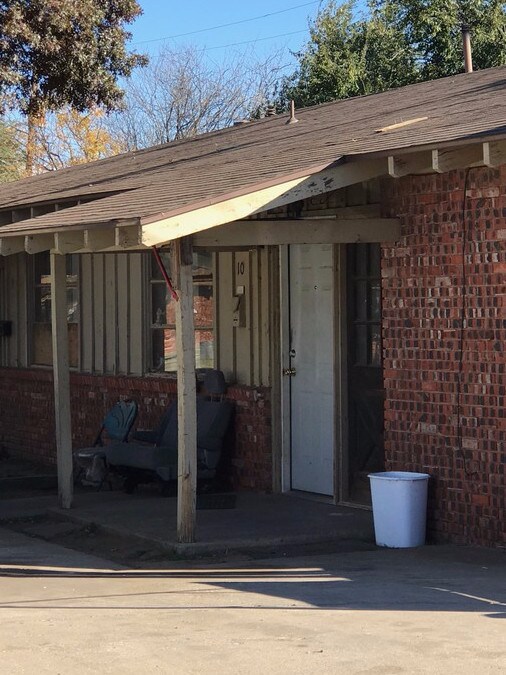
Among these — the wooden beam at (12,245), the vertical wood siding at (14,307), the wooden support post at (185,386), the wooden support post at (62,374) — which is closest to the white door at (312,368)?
the wooden support post at (62,374)

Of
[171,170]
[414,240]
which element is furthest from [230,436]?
[414,240]

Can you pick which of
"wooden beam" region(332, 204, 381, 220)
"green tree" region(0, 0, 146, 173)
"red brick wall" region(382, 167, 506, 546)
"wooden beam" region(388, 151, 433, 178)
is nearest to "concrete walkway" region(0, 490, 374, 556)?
"red brick wall" region(382, 167, 506, 546)

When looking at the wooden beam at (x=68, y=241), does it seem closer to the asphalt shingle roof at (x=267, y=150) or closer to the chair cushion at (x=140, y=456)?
the asphalt shingle roof at (x=267, y=150)

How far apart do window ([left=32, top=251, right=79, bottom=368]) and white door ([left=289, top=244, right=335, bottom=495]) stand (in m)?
4.56

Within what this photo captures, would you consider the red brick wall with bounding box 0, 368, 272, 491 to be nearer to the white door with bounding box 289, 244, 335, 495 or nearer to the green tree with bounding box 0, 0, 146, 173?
the white door with bounding box 289, 244, 335, 495

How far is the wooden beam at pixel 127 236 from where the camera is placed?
8.51 m

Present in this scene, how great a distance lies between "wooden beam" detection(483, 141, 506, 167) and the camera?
27.2 feet

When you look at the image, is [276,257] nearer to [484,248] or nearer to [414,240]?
[414,240]

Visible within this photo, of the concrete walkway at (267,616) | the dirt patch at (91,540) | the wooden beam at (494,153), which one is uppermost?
the wooden beam at (494,153)

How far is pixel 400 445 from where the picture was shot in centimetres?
975

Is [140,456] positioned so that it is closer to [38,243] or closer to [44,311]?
[38,243]

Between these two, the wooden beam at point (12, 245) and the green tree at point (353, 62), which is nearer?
the wooden beam at point (12, 245)

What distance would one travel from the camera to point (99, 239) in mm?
9266

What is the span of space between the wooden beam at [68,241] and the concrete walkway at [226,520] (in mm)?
2402
